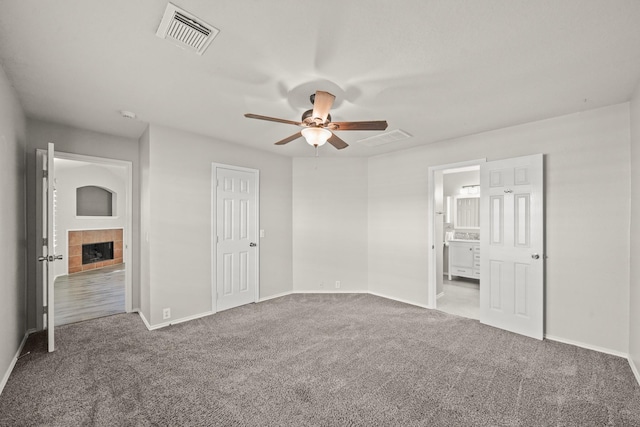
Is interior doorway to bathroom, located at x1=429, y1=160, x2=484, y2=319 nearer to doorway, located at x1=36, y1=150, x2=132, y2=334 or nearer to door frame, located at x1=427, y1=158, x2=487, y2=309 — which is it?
door frame, located at x1=427, y1=158, x2=487, y2=309

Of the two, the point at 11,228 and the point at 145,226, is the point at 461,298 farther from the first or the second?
the point at 11,228

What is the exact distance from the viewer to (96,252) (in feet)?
24.4

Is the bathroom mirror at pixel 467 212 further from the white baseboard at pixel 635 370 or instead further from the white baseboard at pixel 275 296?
the white baseboard at pixel 275 296

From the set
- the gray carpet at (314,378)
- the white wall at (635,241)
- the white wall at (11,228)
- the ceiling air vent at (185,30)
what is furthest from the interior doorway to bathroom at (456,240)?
the white wall at (11,228)

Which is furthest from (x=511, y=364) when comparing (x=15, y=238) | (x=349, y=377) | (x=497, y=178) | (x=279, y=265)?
(x=15, y=238)

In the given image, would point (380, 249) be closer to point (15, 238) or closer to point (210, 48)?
point (210, 48)

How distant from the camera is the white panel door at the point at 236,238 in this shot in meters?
4.04

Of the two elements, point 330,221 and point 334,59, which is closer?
point 334,59

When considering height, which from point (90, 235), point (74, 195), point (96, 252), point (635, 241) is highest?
point (74, 195)

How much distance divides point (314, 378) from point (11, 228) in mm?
3043

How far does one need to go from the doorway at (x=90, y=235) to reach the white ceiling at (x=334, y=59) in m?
1.84

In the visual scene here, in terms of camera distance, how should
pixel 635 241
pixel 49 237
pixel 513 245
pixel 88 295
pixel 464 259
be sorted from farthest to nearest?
pixel 464 259, pixel 88 295, pixel 513 245, pixel 49 237, pixel 635 241

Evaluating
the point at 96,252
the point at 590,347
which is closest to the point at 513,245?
the point at 590,347

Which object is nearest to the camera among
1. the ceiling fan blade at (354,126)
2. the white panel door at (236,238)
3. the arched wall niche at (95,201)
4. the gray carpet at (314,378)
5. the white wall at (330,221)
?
the gray carpet at (314,378)
